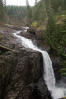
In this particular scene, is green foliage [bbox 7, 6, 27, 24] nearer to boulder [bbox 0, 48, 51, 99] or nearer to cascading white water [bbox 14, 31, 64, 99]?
cascading white water [bbox 14, 31, 64, 99]

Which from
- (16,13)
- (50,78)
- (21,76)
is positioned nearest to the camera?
(21,76)

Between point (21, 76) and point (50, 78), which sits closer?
point (21, 76)

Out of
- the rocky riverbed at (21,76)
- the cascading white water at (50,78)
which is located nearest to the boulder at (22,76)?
the rocky riverbed at (21,76)

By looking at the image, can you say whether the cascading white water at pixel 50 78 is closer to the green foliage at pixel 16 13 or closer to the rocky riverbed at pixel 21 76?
the rocky riverbed at pixel 21 76

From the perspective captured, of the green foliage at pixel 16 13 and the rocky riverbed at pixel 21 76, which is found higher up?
the green foliage at pixel 16 13

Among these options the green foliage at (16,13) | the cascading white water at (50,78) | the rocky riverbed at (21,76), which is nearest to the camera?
the rocky riverbed at (21,76)

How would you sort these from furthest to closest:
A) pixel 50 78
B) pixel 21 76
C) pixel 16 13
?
pixel 16 13 < pixel 50 78 < pixel 21 76

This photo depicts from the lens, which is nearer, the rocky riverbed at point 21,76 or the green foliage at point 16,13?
the rocky riverbed at point 21,76

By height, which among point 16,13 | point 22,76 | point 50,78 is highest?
point 16,13

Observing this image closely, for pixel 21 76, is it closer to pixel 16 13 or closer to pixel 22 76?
Result: pixel 22 76

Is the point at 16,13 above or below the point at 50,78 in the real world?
above

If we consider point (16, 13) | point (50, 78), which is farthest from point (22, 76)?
point (16, 13)

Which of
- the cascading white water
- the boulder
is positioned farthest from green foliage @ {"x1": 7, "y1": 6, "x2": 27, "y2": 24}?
the boulder

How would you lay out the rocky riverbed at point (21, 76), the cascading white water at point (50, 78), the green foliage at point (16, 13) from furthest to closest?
the green foliage at point (16, 13)
the cascading white water at point (50, 78)
the rocky riverbed at point (21, 76)
